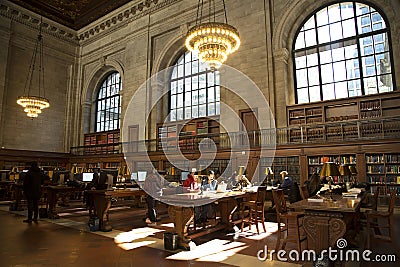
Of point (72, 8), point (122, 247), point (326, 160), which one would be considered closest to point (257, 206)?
point (122, 247)

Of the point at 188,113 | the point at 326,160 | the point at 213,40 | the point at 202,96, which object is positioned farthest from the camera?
the point at 188,113

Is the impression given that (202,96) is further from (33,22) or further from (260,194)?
(33,22)

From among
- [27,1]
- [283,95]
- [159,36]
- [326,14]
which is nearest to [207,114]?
[283,95]

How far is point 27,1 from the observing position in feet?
45.2

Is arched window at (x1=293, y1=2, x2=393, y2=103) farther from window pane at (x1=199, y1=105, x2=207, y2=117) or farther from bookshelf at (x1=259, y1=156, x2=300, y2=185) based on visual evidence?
window pane at (x1=199, y1=105, x2=207, y2=117)

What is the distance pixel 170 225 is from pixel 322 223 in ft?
11.7

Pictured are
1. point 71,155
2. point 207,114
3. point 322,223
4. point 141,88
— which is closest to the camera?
point 322,223

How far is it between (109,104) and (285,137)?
11.2 m

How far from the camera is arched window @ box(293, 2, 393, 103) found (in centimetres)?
872

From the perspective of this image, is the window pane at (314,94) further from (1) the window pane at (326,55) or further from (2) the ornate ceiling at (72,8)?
(2) the ornate ceiling at (72,8)

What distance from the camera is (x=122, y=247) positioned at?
13.1 feet

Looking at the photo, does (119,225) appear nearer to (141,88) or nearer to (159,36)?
(141,88)

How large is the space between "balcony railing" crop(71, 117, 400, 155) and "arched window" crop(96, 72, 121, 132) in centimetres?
358

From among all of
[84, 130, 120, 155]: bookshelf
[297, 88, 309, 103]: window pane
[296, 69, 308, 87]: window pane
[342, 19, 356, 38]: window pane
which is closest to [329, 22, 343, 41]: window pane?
[342, 19, 356, 38]: window pane
